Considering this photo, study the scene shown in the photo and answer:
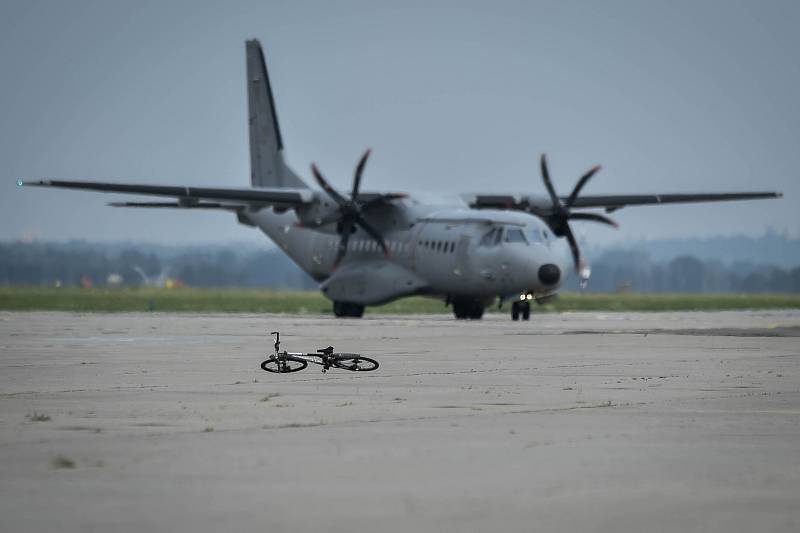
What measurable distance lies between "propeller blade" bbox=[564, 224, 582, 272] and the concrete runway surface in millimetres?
22854

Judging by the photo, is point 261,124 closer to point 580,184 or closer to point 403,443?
point 580,184

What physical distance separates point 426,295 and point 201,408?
109ft

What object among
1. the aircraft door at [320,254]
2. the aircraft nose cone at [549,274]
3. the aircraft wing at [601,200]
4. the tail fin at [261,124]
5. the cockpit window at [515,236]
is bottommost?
the aircraft nose cone at [549,274]

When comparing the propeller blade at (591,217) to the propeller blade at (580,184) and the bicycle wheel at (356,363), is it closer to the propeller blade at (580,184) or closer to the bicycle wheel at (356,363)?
the propeller blade at (580,184)

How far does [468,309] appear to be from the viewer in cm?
4819

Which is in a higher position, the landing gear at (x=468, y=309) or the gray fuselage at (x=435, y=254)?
the gray fuselage at (x=435, y=254)

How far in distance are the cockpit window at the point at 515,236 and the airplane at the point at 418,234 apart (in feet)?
0.10

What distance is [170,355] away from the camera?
24859mm

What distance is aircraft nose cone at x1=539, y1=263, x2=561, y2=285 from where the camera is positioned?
43375mm


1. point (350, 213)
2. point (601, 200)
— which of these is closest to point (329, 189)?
point (350, 213)

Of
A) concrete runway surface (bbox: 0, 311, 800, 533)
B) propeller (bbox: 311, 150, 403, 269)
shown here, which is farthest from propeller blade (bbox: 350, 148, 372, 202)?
concrete runway surface (bbox: 0, 311, 800, 533)

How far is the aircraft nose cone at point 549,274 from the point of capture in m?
43.4

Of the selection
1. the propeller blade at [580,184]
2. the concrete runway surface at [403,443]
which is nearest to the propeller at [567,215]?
the propeller blade at [580,184]

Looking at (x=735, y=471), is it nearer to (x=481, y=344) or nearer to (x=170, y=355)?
(x=170, y=355)
